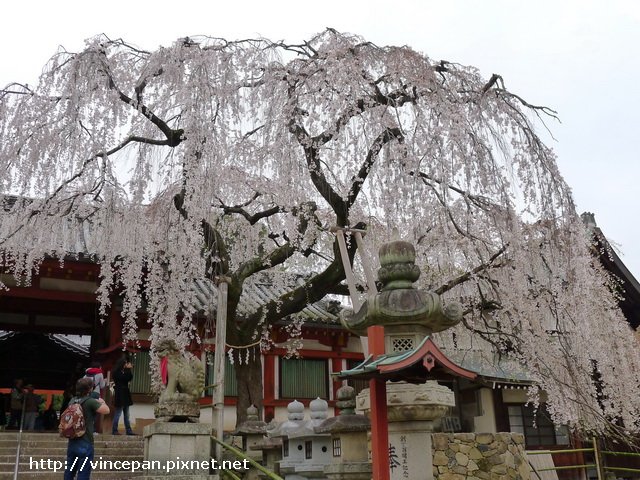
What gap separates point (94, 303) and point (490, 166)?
11831mm

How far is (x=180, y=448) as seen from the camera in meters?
8.93

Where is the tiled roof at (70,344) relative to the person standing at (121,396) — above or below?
above

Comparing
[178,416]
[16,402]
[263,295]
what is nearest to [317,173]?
[178,416]

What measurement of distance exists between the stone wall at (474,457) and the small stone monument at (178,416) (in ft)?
12.4

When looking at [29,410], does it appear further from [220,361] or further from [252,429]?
[220,361]

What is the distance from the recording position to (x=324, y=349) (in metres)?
18.9

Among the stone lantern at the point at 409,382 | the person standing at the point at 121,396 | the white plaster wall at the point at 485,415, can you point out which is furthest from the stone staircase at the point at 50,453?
the white plaster wall at the point at 485,415

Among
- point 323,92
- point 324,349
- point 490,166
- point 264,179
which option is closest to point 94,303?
point 324,349

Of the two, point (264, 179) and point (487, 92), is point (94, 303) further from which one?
point (487, 92)

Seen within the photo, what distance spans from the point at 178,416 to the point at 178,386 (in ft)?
1.55

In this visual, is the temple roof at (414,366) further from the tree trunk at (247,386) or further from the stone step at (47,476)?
the tree trunk at (247,386)

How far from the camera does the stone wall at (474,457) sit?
9.76m

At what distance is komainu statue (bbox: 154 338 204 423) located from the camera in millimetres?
9148

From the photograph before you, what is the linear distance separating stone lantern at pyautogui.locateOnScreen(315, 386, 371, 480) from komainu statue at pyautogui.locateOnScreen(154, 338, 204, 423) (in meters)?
2.30
